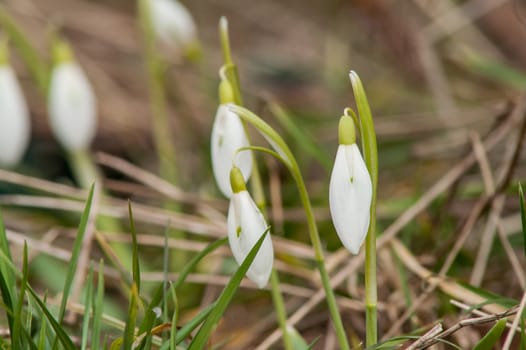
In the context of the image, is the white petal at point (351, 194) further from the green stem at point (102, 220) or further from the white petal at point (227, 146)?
the green stem at point (102, 220)

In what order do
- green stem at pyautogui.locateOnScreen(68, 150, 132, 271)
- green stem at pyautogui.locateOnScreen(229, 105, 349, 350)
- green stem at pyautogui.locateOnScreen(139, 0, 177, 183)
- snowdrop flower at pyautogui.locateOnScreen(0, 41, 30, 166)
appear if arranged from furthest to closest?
green stem at pyautogui.locateOnScreen(139, 0, 177, 183) → green stem at pyautogui.locateOnScreen(68, 150, 132, 271) → snowdrop flower at pyautogui.locateOnScreen(0, 41, 30, 166) → green stem at pyautogui.locateOnScreen(229, 105, 349, 350)

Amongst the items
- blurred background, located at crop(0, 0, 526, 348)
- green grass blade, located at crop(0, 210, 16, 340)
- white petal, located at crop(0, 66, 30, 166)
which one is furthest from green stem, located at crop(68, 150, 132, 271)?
green grass blade, located at crop(0, 210, 16, 340)

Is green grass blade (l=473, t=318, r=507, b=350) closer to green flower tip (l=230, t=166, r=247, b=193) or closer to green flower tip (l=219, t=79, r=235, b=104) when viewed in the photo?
green flower tip (l=230, t=166, r=247, b=193)

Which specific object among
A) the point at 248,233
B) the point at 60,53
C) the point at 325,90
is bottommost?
the point at 248,233

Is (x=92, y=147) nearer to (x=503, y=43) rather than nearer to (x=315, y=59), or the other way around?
(x=315, y=59)

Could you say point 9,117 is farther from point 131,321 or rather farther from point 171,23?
point 131,321

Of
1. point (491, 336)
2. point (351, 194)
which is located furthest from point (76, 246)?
point (491, 336)

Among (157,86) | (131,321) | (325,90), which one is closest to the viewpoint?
(131,321)
